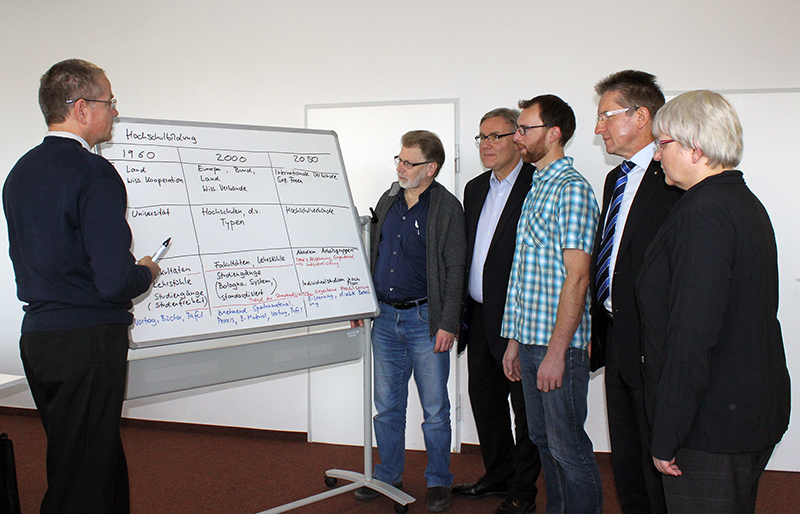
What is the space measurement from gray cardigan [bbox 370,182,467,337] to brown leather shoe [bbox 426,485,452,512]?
72 cm

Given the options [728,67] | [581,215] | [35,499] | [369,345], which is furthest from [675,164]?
[35,499]

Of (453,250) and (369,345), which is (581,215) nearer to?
(453,250)

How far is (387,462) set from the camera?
262 centimetres

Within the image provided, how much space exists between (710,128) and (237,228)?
1.58 m

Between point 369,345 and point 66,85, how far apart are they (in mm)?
1525

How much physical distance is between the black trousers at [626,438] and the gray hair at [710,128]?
72cm

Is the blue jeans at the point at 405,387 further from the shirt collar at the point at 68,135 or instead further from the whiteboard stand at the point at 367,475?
the shirt collar at the point at 68,135

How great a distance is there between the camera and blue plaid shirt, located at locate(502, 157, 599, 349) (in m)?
1.89

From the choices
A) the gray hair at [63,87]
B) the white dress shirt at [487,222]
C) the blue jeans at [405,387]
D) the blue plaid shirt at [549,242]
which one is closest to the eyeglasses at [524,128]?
the blue plaid shirt at [549,242]

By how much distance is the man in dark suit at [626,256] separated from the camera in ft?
5.57

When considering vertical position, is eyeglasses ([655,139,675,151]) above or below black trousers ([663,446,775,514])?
above

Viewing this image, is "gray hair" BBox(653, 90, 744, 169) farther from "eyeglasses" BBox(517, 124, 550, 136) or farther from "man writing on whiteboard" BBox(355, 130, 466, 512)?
"man writing on whiteboard" BBox(355, 130, 466, 512)

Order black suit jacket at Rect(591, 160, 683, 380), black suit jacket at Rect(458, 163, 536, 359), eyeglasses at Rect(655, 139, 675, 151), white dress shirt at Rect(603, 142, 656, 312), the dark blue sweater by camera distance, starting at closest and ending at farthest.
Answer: eyeglasses at Rect(655, 139, 675, 151), the dark blue sweater, black suit jacket at Rect(591, 160, 683, 380), white dress shirt at Rect(603, 142, 656, 312), black suit jacket at Rect(458, 163, 536, 359)

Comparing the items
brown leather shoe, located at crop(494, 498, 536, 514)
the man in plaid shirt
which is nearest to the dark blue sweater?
the man in plaid shirt
